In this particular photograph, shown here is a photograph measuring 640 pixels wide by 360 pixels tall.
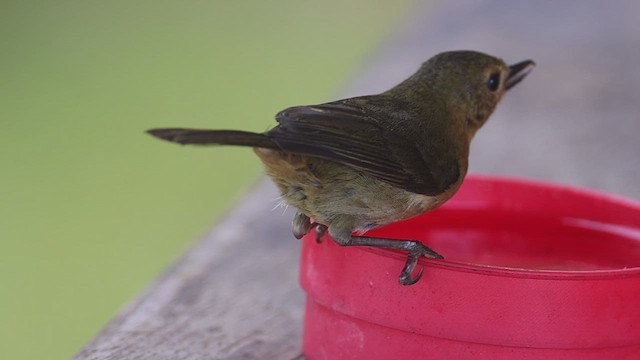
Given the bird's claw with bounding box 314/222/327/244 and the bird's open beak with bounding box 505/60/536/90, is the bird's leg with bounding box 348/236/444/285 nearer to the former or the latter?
the bird's claw with bounding box 314/222/327/244

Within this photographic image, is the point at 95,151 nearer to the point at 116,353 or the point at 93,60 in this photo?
the point at 93,60

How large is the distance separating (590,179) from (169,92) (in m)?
5.01

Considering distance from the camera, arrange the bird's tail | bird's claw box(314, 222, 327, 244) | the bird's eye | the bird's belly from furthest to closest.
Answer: the bird's eye, the bird's belly, bird's claw box(314, 222, 327, 244), the bird's tail

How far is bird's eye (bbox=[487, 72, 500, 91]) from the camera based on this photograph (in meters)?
3.54

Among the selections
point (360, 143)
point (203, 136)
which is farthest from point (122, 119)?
point (203, 136)

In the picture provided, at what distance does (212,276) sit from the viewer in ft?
10.5

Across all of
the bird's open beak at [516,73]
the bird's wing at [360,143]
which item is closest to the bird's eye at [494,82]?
the bird's open beak at [516,73]

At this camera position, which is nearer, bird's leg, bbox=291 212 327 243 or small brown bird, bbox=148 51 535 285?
small brown bird, bbox=148 51 535 285

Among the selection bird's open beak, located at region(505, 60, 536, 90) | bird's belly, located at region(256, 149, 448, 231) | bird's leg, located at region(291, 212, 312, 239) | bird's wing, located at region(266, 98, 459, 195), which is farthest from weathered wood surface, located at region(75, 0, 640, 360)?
bird's open beak, located at region(505, 60, 536, 90)

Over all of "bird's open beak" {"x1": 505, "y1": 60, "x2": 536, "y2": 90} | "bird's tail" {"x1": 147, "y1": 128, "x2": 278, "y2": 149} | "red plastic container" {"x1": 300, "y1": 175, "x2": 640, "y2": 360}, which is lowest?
"red plastic container" {"x1": 300, "y1": 175, "x2": 640, "y2": 360}

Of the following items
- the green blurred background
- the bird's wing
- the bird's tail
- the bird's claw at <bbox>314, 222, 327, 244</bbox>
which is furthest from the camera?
the green blurred background

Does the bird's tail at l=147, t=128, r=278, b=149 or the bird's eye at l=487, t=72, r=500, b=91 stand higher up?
the bird's tail at l=147, t=128, r=278, b=149

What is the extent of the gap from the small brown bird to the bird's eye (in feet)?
0.94

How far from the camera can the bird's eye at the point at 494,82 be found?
3545 millimetres
